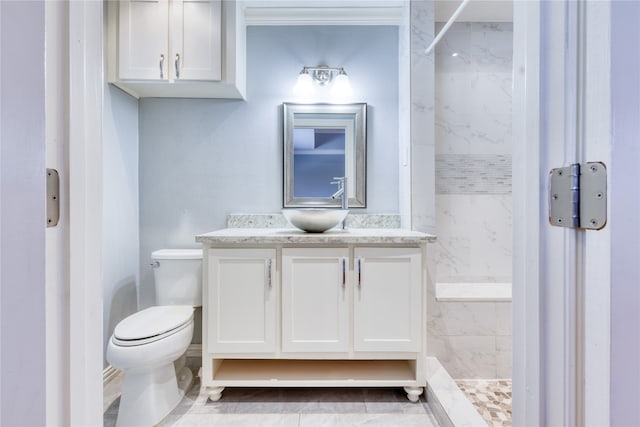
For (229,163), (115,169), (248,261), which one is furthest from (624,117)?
(115,169)

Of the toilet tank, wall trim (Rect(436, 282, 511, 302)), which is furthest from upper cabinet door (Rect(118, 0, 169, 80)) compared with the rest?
wall trim (Rect(436, 282, 511, 302))

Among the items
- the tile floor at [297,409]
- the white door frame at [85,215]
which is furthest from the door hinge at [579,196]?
the tile floor at [297,409]

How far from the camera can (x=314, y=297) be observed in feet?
5.54

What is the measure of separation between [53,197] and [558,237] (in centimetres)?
74

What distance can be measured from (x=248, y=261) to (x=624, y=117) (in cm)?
152

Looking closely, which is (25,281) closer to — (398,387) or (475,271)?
(398,387)

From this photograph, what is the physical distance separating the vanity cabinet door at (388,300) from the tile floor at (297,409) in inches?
12.7

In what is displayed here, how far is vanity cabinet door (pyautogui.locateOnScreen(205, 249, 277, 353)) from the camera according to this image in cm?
167

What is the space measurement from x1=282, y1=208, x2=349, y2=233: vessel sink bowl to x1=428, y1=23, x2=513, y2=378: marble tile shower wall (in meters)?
0.87

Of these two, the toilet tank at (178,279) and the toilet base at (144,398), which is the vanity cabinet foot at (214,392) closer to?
the toilet base at (144,398)

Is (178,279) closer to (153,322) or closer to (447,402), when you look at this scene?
(153,322)

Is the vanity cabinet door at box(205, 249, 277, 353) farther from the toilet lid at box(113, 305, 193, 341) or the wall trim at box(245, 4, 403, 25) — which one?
the wall trim at box(245, 4, 403, 25)

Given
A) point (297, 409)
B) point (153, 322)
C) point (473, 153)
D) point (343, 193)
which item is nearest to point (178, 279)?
point (153, 322)

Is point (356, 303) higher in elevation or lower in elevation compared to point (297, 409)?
higher
